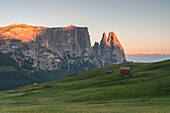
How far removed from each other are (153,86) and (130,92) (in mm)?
7658

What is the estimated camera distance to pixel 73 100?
63.6 metres

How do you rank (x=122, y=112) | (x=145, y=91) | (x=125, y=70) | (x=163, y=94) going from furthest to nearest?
1. (x=125, y=70)
2. (x=145, y=91)
3. (x=163, y=94)
4. (x=122, y=112)

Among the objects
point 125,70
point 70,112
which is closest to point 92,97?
point 70,112

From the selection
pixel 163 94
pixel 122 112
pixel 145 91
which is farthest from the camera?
pixel 145 91

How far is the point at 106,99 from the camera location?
5938cm

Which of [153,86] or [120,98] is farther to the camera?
[153,86]

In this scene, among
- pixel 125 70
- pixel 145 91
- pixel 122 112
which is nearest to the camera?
pixel 122 112

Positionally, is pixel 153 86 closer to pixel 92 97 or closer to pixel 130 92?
pixel 130 92

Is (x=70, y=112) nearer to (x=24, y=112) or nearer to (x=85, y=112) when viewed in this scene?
(x=85, y=112)

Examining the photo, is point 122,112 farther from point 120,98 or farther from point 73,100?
point 73,100

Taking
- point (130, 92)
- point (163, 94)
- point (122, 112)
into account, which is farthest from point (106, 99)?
point (122, 112)

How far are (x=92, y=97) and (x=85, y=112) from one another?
1118 inches

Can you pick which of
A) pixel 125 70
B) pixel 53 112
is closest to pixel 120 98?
pixel 53 112

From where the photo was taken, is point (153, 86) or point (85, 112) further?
point (153, 86)
